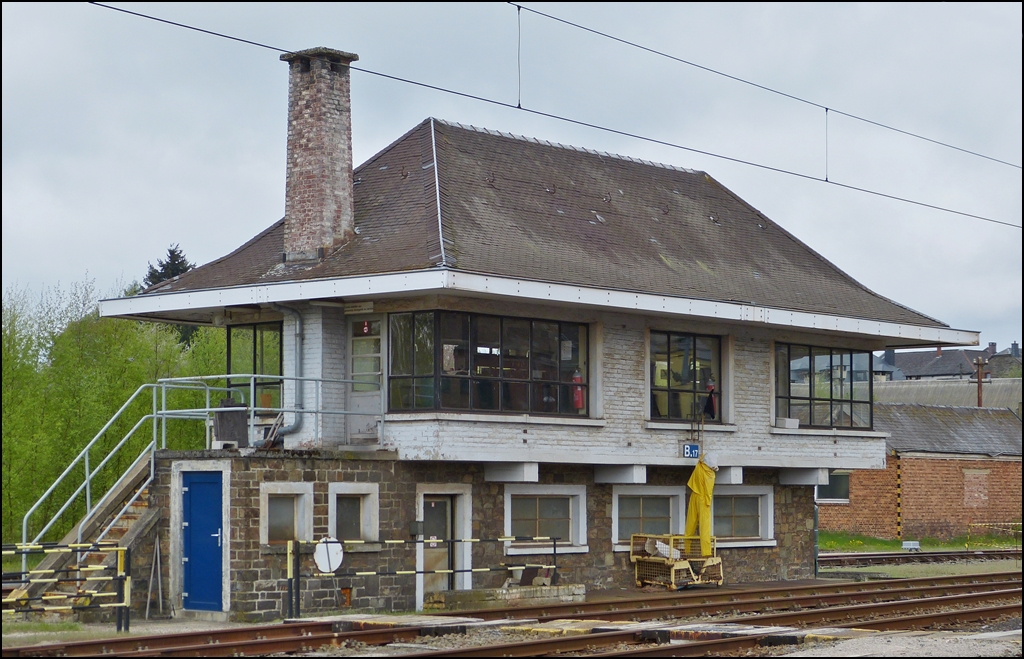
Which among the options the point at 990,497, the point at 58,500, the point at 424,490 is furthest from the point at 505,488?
the point at 990,497

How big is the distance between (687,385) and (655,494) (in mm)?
2094

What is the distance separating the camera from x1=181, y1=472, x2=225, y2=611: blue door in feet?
65.4

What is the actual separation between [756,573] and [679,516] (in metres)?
2.52

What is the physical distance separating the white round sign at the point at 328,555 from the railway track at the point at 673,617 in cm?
191

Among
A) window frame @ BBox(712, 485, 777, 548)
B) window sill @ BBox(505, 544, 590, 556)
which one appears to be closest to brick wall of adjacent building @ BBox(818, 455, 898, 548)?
window frame @ BBox(712, 485, 777, 548)

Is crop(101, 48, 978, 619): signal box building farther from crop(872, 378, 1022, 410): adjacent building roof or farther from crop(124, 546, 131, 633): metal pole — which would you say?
crop(872, 378, 1022, 410): adjacent building roof

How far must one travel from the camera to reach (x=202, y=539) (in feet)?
66.3

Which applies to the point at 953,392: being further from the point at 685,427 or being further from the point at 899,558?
the point at 685,427

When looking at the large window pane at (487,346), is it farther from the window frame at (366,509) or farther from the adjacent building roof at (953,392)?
the adjacent building roof at (953,392)

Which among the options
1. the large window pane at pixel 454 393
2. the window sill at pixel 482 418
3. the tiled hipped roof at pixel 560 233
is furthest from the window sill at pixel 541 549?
the tiled hipped roof at pixel 560 233

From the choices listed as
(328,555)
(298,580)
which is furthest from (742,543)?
(298,580)

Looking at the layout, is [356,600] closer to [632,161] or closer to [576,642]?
[576,642]

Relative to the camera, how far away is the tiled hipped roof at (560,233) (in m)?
22.6

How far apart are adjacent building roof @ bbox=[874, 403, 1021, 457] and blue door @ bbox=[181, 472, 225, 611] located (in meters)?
26.8
